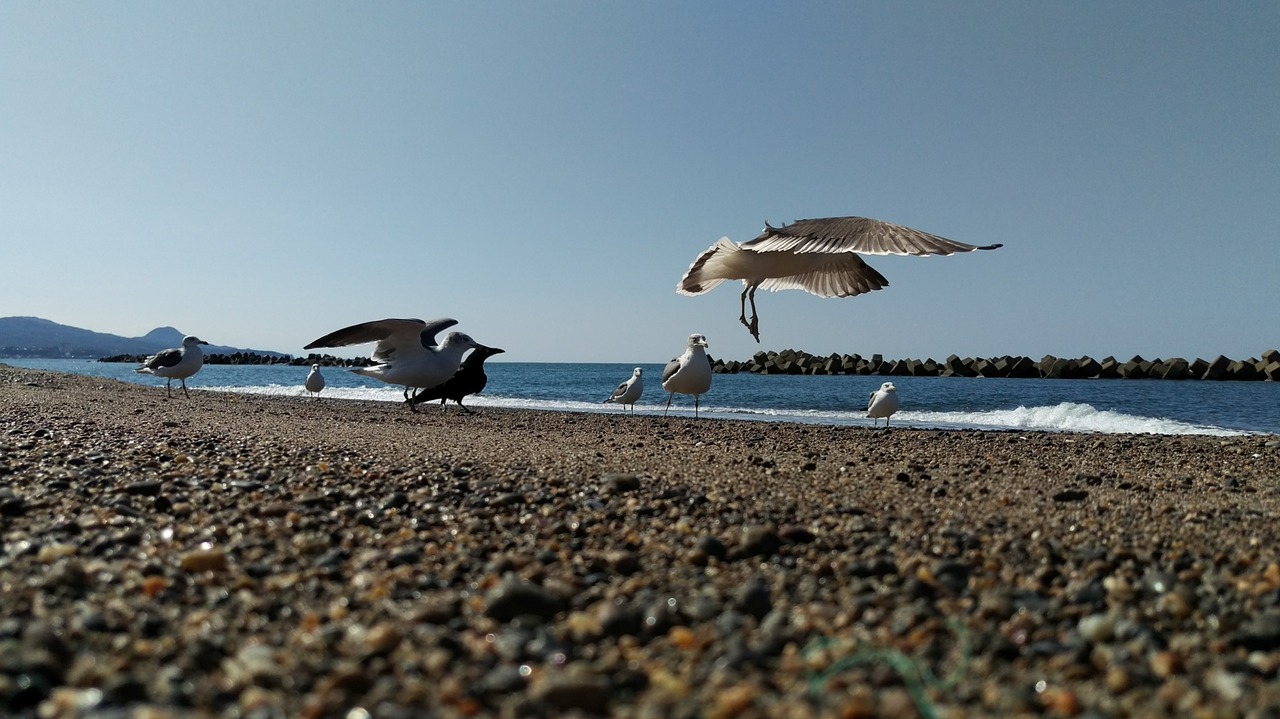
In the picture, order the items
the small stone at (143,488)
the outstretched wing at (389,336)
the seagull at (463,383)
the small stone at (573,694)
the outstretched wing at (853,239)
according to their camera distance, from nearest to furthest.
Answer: the small stone at (573,694) → the small stone at (143,488) → the outstretched wing at (853,239) → the outstretched wing at (389,336) → the seagull at (463,383)

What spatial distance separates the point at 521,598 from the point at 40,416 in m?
8.24

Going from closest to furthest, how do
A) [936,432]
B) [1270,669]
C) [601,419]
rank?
[1270,669]
[936,432]
[601,419]

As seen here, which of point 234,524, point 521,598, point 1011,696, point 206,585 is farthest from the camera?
point 234,524

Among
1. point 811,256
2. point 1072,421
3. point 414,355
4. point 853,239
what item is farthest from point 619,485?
A: point 1072,421

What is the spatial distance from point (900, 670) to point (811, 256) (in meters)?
6.77

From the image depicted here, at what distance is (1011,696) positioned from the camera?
64.5 inches

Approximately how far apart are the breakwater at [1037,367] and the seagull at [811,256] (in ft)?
132

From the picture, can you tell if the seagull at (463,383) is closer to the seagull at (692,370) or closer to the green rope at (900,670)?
the seagull at (692,370)

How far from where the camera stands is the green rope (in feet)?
5.57

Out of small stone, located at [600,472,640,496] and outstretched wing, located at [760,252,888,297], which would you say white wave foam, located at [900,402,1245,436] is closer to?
outstretched wing, located at [760,252,888,297]

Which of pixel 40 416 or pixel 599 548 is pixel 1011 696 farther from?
pixel 40 416

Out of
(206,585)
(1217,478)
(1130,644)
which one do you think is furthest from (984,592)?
(1217,478)

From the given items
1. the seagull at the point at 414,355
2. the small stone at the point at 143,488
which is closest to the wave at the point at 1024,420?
the seagull at the point at 414,355

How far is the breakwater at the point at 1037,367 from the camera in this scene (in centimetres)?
4022
